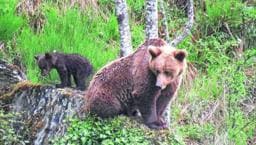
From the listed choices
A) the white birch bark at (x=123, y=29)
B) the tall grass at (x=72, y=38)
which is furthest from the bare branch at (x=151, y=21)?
the tall grass at (x=72, y=38)

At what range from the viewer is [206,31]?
1058 cm

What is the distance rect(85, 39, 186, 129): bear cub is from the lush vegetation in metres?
1.74

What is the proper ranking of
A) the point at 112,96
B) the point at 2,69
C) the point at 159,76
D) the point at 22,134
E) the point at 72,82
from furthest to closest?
the point at 72,82, the point at 2,69, the point at 22,134, the point at 112,96, the point at 159,76

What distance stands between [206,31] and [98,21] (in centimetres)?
186

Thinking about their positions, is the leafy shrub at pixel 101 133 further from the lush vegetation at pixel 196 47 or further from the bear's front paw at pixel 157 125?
the lush vegetation at pixel 196 47

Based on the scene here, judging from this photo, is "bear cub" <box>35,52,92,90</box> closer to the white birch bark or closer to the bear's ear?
the white birch bark

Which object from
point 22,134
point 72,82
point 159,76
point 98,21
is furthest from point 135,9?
point 159,76

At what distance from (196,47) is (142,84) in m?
4.71

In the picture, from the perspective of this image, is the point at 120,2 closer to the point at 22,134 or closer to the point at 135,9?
the point at 22,134

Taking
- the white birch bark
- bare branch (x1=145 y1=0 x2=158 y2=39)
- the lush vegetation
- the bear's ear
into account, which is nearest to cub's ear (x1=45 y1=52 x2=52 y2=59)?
the lush vegetation

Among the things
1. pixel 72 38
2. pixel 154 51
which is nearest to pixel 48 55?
pixel 72 38

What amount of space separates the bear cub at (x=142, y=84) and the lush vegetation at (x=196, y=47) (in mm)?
1736

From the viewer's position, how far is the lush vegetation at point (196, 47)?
8.49m

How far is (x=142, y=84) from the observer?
5.54 m
